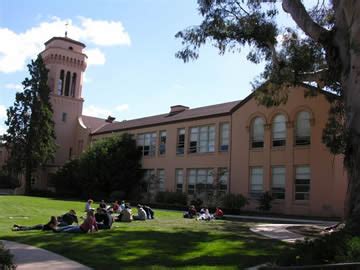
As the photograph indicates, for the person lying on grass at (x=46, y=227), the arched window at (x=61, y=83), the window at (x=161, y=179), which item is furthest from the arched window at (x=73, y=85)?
the person lying on grass at (x=46, y=227)

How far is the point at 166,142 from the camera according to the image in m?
51.6

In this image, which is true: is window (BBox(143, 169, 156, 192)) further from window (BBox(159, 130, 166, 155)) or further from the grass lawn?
the grass lawn

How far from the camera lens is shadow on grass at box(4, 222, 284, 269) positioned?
1192 centimetres

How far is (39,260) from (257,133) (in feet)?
102

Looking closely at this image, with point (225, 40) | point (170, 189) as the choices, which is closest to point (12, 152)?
point (170, 189)

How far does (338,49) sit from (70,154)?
57.5 m

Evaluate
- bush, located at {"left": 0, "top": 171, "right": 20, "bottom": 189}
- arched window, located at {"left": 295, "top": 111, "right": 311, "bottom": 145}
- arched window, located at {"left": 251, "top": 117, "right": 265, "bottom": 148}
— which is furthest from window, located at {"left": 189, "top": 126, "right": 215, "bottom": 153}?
bush, located at {"left": 0, "top": 171, "right": 20, "bottom": 189}

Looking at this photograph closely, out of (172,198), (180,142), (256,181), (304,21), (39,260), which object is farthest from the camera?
(180,142)

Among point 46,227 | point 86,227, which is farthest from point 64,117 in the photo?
point 86,227

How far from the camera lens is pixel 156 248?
1420 cm

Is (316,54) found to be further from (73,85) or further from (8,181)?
(8,181)

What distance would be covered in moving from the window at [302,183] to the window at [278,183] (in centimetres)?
113

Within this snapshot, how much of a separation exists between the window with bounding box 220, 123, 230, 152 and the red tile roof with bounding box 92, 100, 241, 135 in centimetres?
111

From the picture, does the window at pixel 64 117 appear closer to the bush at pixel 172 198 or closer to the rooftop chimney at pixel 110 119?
the rooftop chimney at pixel 110 119
